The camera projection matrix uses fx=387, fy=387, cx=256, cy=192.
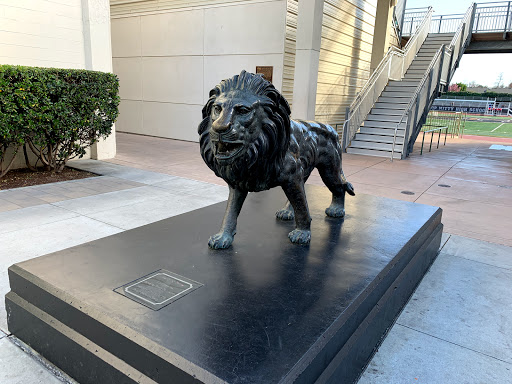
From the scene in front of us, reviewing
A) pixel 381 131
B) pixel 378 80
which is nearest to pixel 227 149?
pixel 381 131

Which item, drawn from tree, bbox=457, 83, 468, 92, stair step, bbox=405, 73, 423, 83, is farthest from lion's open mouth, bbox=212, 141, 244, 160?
tree, bbox=457, 83, 468, 92

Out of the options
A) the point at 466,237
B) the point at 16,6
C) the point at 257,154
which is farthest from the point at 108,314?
the point at 16,6

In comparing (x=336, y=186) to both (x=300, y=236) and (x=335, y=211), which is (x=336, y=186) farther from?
(x=300, y=236)

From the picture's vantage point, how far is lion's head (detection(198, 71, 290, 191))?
2109mm

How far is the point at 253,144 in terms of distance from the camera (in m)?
2.20

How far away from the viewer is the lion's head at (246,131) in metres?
2.11

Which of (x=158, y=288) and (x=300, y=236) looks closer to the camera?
(x=158, y=288)

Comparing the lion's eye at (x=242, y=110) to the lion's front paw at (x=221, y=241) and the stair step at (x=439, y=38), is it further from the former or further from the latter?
the stair step at (x=439, y=38)

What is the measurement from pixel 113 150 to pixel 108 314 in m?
8.13

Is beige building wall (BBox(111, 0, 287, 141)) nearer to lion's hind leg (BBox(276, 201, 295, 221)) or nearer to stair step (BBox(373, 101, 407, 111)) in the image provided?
stair step (BBox(373, 101, 407, 111))

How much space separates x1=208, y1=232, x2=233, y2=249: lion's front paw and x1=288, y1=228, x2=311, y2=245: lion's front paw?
470 mm

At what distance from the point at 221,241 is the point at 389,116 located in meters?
11.3

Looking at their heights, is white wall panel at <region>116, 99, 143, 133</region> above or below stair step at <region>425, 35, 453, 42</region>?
below

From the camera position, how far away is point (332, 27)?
12992mm
